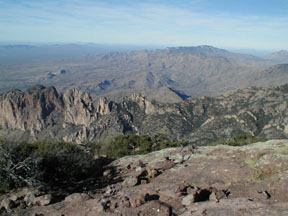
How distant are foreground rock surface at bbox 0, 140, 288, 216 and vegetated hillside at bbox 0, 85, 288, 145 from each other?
272 ft

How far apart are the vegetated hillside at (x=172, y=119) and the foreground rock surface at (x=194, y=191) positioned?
82.9 meters

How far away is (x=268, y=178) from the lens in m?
14.2

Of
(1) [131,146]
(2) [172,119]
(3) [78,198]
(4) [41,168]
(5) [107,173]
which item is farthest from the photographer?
(2) [172,119]

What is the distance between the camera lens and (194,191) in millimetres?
13312

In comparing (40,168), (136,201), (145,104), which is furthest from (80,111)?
(136,201)

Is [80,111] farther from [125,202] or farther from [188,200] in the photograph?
[188,200]

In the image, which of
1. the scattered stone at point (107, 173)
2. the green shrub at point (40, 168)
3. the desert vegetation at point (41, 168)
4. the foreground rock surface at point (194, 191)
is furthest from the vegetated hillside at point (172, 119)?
the green shrub at point (40, 168)

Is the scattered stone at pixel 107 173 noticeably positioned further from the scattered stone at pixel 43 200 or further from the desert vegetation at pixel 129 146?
the desert vegetation at pixel 129 146

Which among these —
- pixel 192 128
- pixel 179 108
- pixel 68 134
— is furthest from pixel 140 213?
pixel 68 134

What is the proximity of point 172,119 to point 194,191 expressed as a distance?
13003 centimetres

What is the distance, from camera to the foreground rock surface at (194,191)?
11414 millimetres

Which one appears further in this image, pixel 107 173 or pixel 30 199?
pixel 107 173

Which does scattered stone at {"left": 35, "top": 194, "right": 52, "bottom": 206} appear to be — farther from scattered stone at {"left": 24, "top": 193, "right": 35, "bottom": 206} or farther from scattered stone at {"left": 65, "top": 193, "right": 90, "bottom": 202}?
scattered stone at {"left": 65, "top": 193, "right": 90, "bottom": 202}

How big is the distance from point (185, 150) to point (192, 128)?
115546mm
